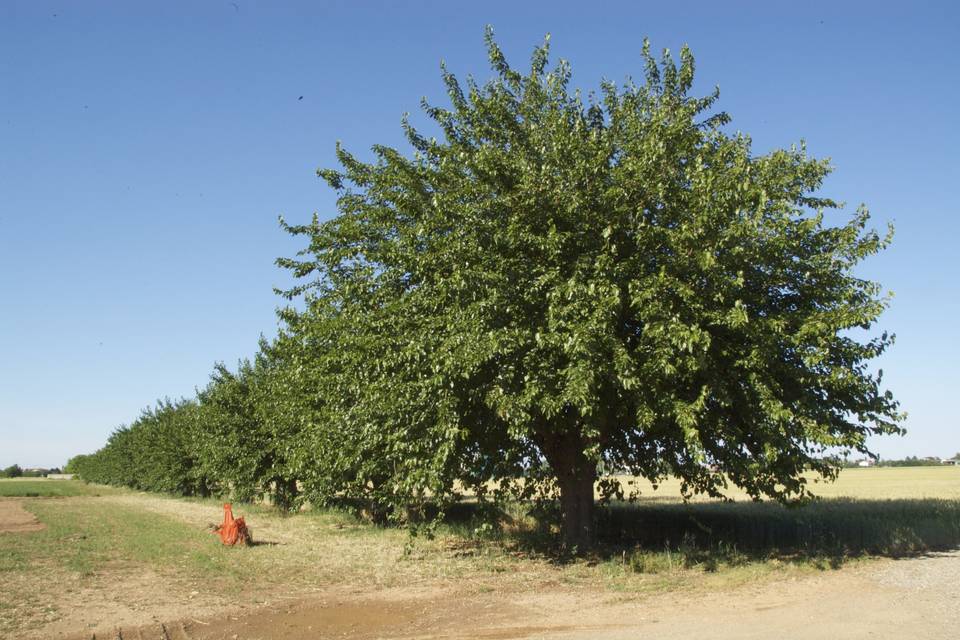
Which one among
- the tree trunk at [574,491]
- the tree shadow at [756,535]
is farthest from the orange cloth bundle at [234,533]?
the tree trunk at [574,491]

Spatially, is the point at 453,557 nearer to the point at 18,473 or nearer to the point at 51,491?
the point at 51,491

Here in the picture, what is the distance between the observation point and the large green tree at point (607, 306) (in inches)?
469

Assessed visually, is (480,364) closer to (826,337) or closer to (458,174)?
(458,174)

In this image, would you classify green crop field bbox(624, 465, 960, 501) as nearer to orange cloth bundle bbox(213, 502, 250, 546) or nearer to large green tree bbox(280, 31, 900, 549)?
large green tree bbox(280, 31, 900, 549)

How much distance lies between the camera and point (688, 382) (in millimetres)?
12891

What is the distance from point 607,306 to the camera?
38.5ft

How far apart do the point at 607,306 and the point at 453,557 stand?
797 cm

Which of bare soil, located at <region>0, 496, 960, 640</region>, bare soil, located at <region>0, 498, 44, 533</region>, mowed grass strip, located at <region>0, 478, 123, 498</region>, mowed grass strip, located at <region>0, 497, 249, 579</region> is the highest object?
mowed grass strip, located at <region>0, 478, 123, 498</region>

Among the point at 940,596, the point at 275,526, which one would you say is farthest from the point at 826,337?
the point at 275,526

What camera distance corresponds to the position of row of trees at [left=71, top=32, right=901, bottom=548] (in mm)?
11945

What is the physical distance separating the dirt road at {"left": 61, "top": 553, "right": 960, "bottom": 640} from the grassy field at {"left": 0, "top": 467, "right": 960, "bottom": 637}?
92 centimetres

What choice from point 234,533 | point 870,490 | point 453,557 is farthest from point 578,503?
point 870,490

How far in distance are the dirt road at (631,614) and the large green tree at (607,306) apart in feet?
7.24

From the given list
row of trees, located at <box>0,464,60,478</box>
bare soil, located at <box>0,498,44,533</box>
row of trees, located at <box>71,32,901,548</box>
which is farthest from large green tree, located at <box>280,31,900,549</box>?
row of trees, located at <box>0,464,60,478</box>
